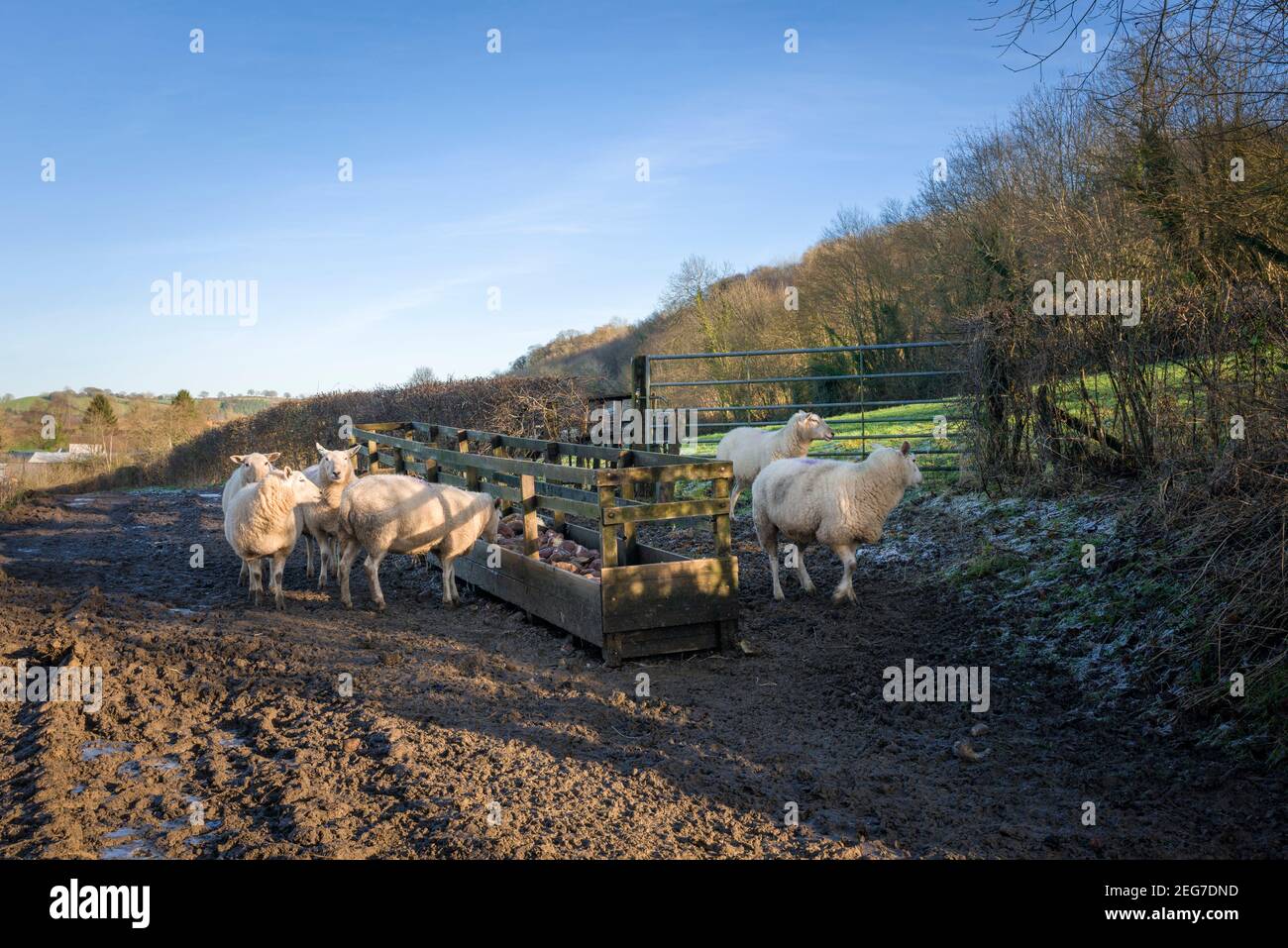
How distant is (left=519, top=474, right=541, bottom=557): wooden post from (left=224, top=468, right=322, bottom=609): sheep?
82.6 inches

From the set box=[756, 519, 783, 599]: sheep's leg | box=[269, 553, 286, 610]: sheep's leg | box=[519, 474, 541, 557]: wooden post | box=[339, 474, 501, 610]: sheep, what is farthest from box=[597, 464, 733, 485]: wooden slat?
box=[269, 553, 286, 610]: sheep's leg

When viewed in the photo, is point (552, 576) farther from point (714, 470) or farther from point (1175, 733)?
point (1175, 733)

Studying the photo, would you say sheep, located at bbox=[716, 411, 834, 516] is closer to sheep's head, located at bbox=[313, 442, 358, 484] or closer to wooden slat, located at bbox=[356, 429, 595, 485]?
wooden slat, located at bbox=[356, 429, 595, 485]

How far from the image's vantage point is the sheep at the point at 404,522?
8656 millimetres

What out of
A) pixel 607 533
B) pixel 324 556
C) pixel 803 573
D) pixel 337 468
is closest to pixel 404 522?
pixel 337 468

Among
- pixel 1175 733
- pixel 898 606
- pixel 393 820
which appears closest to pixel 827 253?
pixel 898 606

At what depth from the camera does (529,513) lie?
26.8ft

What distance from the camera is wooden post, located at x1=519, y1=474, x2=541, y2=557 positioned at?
8.12 m

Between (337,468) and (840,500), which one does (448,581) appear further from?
(840,500)

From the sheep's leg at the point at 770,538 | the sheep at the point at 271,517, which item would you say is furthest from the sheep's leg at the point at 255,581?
the sheep's leg at the point at 770,538

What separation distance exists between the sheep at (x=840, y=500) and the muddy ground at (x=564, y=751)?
599mm

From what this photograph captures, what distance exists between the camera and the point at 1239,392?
19.6 ft

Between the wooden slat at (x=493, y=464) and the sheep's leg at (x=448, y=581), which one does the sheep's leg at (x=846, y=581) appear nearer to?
the wooden slat at (x=493, y=464)

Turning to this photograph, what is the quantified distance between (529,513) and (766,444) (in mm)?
4422
